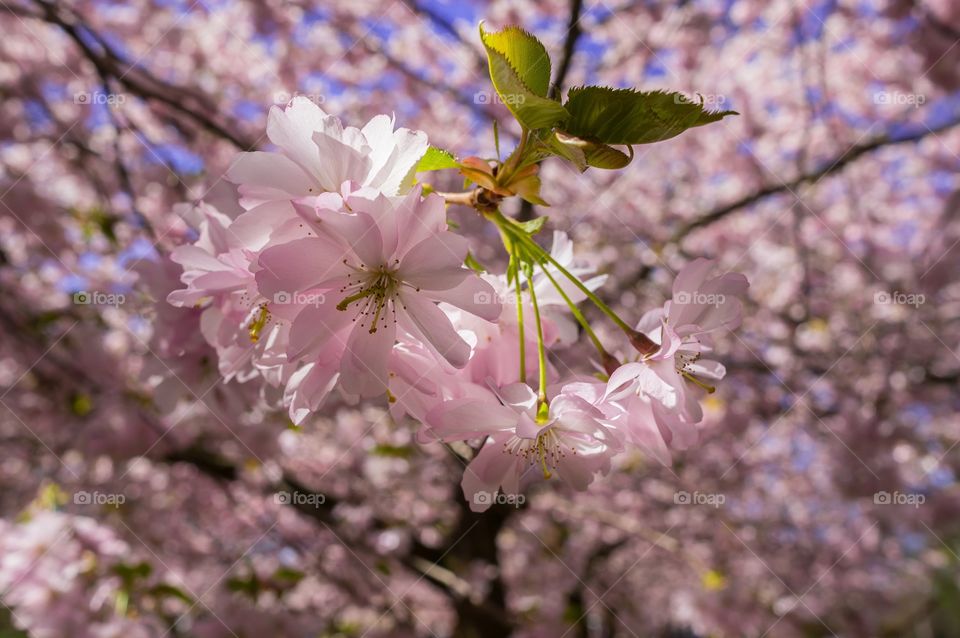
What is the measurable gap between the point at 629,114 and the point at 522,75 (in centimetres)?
12

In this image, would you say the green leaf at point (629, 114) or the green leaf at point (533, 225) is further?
the green leaf at point (533, 225)

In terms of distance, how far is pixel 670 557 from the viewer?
677cm

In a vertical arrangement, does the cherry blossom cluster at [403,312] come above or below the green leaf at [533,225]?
below

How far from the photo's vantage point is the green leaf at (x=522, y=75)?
641 millimetres

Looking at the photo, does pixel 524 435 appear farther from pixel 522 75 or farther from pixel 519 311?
pixel 522 75

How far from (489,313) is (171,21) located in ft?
17.2

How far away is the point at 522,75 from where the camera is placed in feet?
2.23

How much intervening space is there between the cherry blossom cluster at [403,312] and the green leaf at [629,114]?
0.15m

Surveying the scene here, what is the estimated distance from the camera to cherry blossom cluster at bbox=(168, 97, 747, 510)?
0.67m

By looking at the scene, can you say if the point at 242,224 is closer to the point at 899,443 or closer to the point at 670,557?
the point at 899,443

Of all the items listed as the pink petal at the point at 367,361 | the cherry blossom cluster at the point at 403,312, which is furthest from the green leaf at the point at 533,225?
the pink petal at the point at 367,361

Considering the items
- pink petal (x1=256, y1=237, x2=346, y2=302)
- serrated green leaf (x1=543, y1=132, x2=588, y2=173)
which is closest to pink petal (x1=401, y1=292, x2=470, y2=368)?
pink petal (x1=256, y1=237, x2=346, y2=302)

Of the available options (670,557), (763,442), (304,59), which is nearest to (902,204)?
(763,442)

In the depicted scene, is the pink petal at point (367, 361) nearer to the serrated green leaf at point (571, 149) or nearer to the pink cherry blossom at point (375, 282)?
the pink cherry blossom at point (375, 282)
